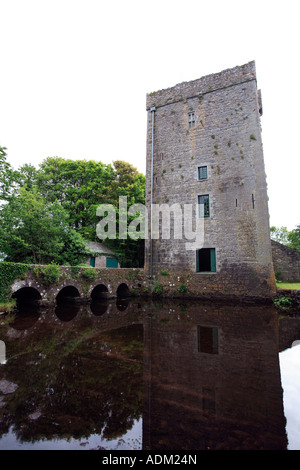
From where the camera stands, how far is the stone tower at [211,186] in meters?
11.5

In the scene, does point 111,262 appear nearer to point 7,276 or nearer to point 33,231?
point 33,231

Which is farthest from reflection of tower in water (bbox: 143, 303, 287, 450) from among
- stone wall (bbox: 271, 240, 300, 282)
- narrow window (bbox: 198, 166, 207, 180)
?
narrow window (bbox: 198, 166, 207, 180)

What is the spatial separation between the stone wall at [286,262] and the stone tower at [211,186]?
1.71m

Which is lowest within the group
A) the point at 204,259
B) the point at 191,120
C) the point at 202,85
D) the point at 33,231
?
the point at 204,259

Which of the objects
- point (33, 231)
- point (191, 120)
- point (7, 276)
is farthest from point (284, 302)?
point (33, 231)

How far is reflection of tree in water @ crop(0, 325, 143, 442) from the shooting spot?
7.06 ft

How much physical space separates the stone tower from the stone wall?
5.61 ft

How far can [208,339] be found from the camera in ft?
16.2

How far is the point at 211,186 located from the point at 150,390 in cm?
1144

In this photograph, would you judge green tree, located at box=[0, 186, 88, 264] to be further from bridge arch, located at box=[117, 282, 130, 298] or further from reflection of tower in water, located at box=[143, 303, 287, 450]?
reflection of tower in water, located at box=[143, 303, 287, 450]

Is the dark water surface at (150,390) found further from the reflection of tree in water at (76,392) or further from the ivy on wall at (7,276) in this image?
the ivy on wall at (7,276)
